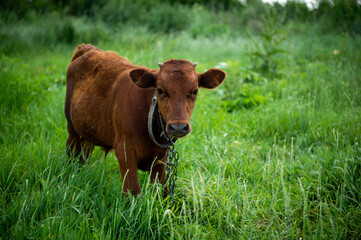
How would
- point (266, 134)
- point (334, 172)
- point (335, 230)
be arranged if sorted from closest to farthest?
point (335, 230)
point (334, 172)
point (266, 134)

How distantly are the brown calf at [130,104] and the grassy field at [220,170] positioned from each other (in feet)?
0.94

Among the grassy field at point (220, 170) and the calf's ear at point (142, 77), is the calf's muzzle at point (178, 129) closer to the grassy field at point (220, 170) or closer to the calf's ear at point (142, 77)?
the grassy field at point (220, 170)

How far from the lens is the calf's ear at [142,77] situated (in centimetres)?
256

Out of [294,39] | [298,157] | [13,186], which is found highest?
[294,39]

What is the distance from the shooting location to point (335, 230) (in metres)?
2.38

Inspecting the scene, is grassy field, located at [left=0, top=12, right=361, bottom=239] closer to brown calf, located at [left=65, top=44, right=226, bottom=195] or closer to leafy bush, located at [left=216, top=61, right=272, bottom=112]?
leafy bush, located at [left=216, top=61, right=272, bottom=112]

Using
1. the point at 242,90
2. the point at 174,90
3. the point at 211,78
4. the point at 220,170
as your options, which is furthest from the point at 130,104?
the point at 242,90

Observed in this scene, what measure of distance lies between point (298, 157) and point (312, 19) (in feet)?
35.4

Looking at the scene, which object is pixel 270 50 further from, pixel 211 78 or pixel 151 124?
pixel 151 124

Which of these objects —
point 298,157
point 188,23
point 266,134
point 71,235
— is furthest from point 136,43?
point 188,23

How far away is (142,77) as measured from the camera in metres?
2.59

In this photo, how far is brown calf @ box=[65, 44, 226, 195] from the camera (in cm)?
244

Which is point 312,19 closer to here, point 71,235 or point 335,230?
point 335,230

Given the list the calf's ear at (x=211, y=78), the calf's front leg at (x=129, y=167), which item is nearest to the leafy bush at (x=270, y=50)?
the calf's ear at (x=211, y=78)
